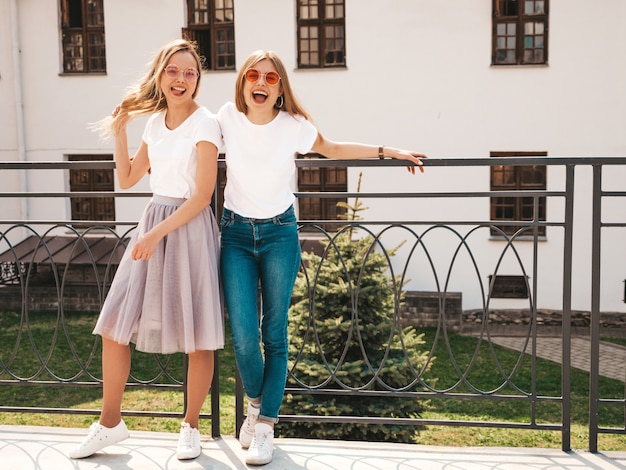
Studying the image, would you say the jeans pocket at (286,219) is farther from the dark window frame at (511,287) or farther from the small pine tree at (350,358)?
the dark window frame at (511,287)

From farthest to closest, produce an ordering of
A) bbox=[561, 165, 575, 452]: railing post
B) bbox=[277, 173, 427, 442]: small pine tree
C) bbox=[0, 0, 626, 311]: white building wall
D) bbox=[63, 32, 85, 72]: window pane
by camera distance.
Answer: bbox=[63, 32, 85, 72]: window pane, bbox=[0, 0, 626, 311]: white building wall, bbox=[277, 173, 427, 442]: small pine tree, bbox=[561, 165, 575, 452]: railing post

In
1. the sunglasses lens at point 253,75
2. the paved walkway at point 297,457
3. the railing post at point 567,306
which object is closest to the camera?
the sunglasses lens at point 253,75

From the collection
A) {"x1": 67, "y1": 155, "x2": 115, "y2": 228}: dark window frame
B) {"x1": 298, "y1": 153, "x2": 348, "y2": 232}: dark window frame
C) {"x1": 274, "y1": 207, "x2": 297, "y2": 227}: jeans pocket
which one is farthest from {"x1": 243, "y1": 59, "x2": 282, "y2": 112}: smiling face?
{"x1": 67, "y1": 155, "x2": 115, "y2": 228}: dark window frame

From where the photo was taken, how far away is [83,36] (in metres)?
12.7

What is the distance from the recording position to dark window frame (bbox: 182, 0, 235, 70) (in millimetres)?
12391

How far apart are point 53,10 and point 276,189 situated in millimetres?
11273

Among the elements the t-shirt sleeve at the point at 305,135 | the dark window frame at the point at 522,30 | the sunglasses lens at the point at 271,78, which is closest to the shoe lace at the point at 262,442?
the t-shirt sleeve at the point at 305,135

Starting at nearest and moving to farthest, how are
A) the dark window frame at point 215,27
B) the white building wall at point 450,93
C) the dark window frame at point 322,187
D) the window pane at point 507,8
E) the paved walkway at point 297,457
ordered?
the paved walkway at point 297,457
the white building wall at point 450,93
the window pane at point 507,8
the dark window frame at point 322,187
the dark window frame at point 215,27

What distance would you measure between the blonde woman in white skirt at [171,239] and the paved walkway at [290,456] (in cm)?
30

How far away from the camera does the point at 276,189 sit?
2.91m

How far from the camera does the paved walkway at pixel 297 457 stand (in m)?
→ 3.05

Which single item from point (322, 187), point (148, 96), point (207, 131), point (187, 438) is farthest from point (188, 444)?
point (322, 187)

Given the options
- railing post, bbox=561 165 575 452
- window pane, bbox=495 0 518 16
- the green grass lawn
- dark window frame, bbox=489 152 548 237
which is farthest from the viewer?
dark window frame, bbox=489 152 548 237

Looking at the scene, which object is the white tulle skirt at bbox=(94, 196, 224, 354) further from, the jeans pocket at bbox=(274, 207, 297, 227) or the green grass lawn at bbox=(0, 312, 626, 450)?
the green grass lawn at bbox=(0, 312, 626, 450)
